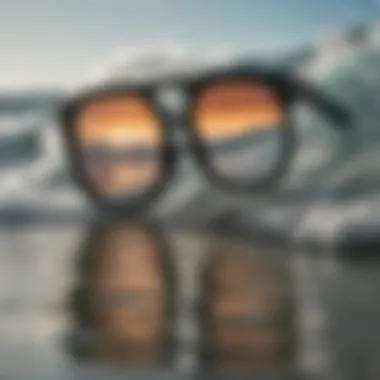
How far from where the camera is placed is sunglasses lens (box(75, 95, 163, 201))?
425 mm

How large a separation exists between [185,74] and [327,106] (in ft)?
0.21

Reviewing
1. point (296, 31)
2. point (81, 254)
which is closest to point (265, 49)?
point (296, 31)

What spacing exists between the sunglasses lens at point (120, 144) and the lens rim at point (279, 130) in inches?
0.7

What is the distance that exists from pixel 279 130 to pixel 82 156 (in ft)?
0.28

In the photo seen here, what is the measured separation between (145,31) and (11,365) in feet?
0.61

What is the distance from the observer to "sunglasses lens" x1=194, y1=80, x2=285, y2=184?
1.38 ft

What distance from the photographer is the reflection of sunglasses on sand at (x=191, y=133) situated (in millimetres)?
419

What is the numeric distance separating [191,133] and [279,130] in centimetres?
4

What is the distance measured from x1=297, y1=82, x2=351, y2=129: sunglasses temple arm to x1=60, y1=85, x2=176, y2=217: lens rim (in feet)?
0.20

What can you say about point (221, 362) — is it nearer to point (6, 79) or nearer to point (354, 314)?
point (354, 314)

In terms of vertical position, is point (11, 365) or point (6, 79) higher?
point (6, 79)

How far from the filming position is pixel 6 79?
17.0 inches

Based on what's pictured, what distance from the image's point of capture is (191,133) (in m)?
0.43

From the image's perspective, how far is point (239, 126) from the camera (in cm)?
43
